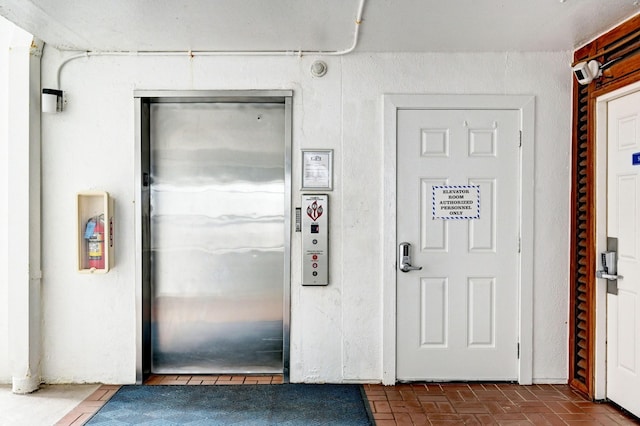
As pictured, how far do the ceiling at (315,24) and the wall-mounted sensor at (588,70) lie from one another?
0.64 feet

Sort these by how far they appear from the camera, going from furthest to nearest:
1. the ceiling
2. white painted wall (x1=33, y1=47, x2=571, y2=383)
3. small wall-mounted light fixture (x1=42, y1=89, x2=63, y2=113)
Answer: white painted wall (x1=33, y1=47, x2=571, y2=383) < small wall-mounted light fixture (x1=42, y1=89, x2=63, y2=113) < the ceiling

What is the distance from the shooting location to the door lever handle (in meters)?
4.06

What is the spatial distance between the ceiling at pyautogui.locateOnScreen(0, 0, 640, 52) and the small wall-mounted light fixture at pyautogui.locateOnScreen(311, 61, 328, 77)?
106 mm

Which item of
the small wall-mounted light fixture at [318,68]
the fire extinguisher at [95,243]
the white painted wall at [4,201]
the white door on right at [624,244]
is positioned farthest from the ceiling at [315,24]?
the fire extinguisher at [95,243]

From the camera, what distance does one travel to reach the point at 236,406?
370 cm

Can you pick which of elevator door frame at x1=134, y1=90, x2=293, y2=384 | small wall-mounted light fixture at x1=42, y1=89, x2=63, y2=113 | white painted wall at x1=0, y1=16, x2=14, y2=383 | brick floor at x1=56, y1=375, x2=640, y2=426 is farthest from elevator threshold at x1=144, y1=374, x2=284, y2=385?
small wall-mounted light fixture at x1=42, y1=89, x2=63, y2=113

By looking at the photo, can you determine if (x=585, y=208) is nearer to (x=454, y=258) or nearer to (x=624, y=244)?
(x=624, y=244)

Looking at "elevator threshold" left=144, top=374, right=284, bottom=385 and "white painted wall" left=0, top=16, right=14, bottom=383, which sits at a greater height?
"white painted wall" left=0, top=16, right=14, bottom=383

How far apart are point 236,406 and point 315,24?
2640mm

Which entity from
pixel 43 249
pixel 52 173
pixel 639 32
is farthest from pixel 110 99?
pixel 639 32

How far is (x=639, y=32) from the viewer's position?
330cm

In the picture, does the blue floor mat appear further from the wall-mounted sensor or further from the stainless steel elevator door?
the wall-mounted sensor

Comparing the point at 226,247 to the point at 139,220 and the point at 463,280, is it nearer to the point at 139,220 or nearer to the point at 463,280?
the point at 139,220

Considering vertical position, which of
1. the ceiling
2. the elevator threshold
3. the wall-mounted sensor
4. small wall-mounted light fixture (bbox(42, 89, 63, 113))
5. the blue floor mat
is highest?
the ceiling
